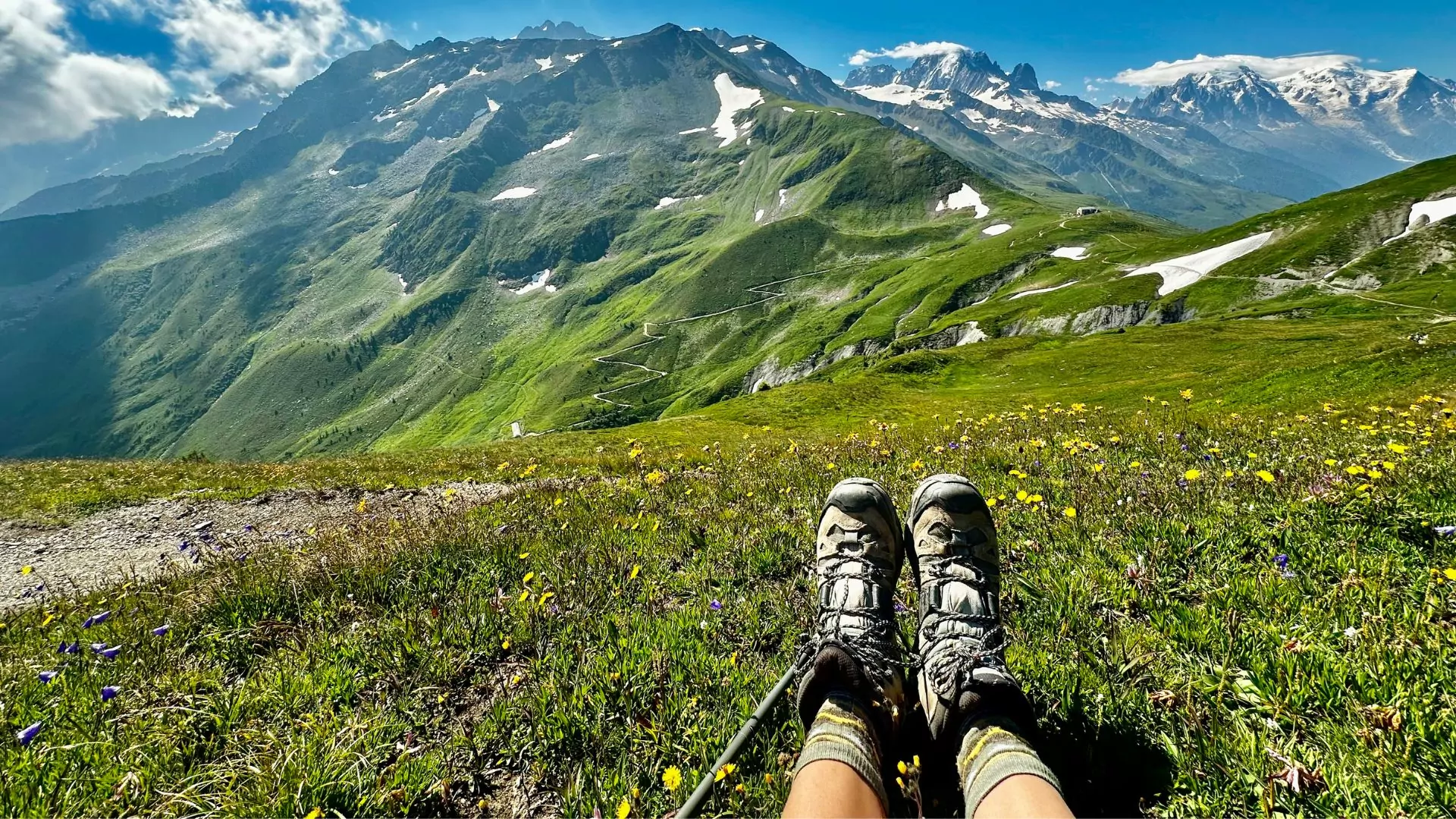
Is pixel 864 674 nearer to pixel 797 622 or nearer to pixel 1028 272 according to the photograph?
pixel 797 622

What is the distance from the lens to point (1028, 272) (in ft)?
385

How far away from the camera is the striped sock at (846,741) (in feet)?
Result: 8.96

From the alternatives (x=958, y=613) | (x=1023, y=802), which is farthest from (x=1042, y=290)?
(x=1023, y=802)

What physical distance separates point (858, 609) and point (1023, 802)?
1454mm

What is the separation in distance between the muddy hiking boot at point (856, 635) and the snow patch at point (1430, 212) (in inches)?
4242

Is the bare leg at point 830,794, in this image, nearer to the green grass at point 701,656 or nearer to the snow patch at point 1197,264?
the green grass at point 701,656

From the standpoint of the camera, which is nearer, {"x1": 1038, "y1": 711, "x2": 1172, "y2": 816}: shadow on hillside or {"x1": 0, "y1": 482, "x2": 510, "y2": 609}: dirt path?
{"x1": 1038, "y1": 711, "x2": 1172, "y2": 816}: shadow on hillside

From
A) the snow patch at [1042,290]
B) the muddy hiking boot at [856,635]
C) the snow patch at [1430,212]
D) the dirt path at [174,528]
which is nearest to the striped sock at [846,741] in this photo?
the muddy hiking boot at [856,635]

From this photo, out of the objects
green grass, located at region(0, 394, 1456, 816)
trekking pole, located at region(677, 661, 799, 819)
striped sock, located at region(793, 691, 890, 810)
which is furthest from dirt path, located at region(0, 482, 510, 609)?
striped sock, located at region(793, 691, 890, 810)

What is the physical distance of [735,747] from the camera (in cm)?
285

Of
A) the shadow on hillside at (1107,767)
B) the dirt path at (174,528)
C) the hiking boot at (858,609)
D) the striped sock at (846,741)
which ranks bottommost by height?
the dirt path at (174,528)

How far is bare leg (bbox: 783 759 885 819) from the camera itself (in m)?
2.54

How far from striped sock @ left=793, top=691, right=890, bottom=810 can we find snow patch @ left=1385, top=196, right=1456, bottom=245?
109 m

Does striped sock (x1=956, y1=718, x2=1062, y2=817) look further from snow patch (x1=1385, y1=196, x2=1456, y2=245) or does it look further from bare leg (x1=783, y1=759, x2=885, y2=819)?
snow patch (x1=1385, y1=196, x2=1456, y2=245)
